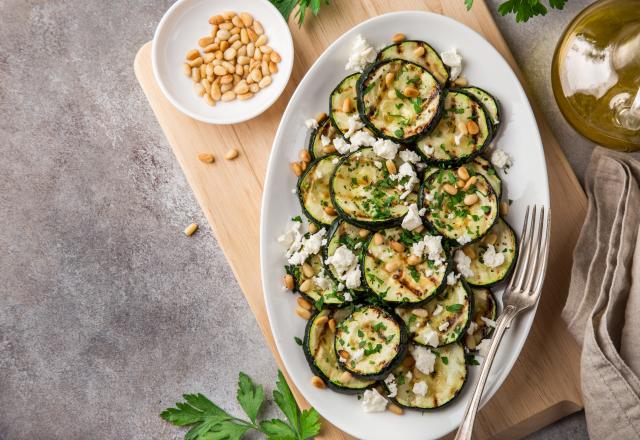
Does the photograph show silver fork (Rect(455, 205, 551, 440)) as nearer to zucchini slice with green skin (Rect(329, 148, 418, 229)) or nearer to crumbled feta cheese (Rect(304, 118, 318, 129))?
zucchini slice with green skin (Rect(329, 148, 418, 229))

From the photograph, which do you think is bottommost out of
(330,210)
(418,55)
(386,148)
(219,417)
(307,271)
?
(219,417)

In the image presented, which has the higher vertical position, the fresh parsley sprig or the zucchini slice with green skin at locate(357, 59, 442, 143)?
the zucchini slice with green skin at locate(357, 59, 442, 143)

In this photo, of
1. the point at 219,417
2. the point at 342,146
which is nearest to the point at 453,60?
the point at 342,146

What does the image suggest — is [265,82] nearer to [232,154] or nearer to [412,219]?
[232,154]

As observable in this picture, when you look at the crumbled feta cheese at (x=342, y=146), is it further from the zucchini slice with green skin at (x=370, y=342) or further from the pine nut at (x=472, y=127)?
the zucchini slice with green skin at (x=370, y=342)

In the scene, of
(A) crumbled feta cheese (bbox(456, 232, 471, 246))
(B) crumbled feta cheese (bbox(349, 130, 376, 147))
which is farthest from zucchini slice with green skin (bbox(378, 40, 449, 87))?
(A) crumbled feta cheese (bbox(456, 232, 471, 246))

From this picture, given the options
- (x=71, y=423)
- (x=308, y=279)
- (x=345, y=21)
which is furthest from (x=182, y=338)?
(x=345, y=21)

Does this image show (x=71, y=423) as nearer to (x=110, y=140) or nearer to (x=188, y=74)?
(x=110, y=140)
